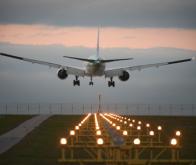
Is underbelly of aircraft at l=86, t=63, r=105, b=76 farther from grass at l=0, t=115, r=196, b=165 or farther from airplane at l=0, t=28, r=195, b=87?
grass at l=0, t=115, r=196, b=165

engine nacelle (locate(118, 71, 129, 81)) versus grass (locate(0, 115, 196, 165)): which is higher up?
engine nacelle (locate(118, 71, 129, 81))

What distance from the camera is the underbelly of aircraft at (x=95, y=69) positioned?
10750cm

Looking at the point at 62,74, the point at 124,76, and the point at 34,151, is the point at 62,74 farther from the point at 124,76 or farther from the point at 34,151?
the point at 34,151

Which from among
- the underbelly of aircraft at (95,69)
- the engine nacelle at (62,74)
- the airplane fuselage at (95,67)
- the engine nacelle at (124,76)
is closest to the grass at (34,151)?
the airplane fuselage at (95,67)

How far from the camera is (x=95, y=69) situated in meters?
108

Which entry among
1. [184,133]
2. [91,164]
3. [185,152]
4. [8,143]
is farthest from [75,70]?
[91,164]

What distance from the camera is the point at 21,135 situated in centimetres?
7356

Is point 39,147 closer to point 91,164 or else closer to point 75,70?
point 91,164

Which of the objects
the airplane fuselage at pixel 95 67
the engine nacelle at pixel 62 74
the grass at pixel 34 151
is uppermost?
the airplane fuselage at pixel 95 67

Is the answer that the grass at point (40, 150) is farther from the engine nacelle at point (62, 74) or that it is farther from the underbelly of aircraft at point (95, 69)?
the engine nacelle at point (62, 74)

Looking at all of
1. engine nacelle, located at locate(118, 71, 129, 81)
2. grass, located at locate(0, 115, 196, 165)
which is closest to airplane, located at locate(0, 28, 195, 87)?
engine nacelle, located at locate(118, 71, 129, 81)

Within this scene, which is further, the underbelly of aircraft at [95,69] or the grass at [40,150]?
the underbelly of aircraft at [95,69]

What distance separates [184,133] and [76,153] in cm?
2766

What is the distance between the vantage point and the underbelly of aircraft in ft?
353
